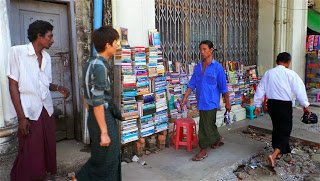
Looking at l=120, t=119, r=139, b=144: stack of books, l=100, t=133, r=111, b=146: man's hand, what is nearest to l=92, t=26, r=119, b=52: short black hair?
l=100, t=133, r=111, b=146: man's hand

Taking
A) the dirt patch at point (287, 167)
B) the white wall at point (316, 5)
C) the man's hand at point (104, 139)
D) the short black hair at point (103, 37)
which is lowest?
the dirt patch at point (287, 167)

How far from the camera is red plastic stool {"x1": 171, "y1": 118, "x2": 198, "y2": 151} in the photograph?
4.62 meters

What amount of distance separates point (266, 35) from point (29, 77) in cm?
614

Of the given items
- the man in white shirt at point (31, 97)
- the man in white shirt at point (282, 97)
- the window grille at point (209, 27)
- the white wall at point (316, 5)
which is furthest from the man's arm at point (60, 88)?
the white wall at point (316, 5)

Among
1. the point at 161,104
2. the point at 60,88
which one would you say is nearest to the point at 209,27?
the point at 161,104

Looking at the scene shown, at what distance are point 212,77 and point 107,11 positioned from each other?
1.63 m

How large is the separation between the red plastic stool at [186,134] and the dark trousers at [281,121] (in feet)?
3.67

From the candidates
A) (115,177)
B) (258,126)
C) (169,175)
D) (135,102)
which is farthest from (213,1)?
(115,177)

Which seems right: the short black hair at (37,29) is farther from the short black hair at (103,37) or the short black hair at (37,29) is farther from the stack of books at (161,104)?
the stack of books at (161,104)

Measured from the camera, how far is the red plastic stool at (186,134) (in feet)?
15.2

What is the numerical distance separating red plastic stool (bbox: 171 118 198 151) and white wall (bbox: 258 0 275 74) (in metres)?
3.75

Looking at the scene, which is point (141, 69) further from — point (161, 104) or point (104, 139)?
point (104, 139)

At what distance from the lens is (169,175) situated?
383 centimetres

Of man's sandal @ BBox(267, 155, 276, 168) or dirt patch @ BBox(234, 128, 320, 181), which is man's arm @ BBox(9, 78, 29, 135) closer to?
dirt patch @ BBox(234, 128, 320, 181)
